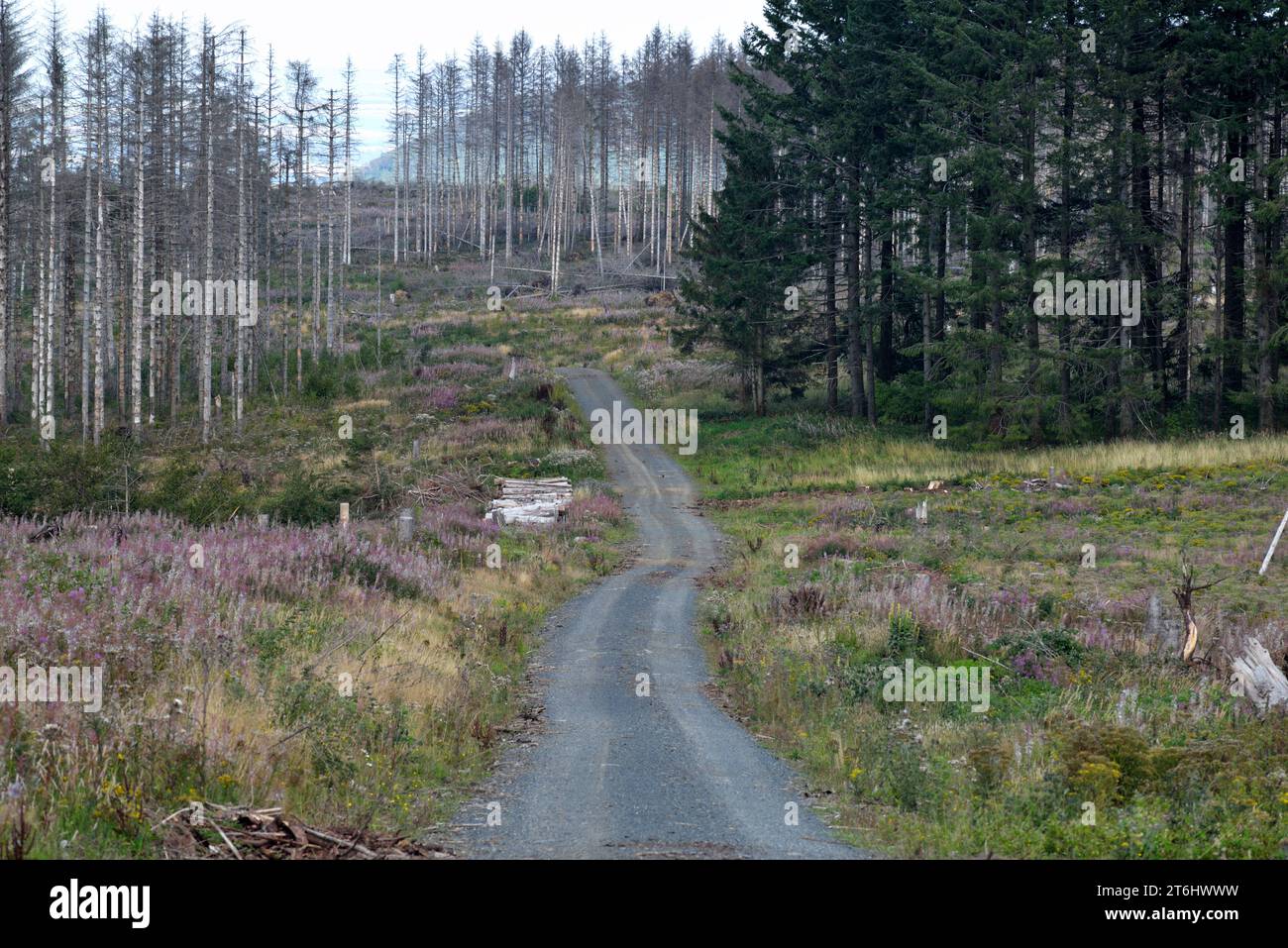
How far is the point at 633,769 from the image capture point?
9.48 meters

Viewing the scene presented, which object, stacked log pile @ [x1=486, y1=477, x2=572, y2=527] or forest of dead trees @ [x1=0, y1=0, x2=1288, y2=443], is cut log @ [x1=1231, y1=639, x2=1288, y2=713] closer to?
stacked log pile @ [x1=486, y1=477, x2=572, y2=527]

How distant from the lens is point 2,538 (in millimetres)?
13852

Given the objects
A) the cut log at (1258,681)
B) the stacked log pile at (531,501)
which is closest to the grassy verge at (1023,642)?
the cut log at (1258,681)

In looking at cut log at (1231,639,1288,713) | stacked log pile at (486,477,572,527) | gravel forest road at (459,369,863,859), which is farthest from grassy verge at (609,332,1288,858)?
stacked log pile at (486,477,572,527)

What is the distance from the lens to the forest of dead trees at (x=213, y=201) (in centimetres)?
3950

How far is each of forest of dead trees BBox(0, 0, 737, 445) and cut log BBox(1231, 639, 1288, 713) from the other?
34.0m

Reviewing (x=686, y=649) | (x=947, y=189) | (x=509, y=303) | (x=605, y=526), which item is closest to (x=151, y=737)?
(x=686, y=649)

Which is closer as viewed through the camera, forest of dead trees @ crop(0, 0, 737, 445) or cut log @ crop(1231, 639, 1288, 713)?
cut log @ crop(1231, 639, 1288, 713)

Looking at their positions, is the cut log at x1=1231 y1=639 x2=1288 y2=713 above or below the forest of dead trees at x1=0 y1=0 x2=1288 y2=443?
below

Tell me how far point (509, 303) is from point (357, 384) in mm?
27440

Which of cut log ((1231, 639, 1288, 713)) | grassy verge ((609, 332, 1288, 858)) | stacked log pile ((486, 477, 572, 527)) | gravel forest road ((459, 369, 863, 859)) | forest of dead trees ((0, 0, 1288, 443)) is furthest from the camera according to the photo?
forest of dead trees ((0, 0, 1288, 443))

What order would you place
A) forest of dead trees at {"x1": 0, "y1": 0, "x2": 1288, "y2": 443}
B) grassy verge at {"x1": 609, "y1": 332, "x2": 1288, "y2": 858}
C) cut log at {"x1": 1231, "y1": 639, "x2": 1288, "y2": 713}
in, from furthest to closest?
1. forest of dead trees at {"x1": 0, "y1": 0, "x2": 1288, "y2": 443}
2. cut log at {"x1": 1231, "y1": 639, "x2": 1288, "y2": 713}
3. grassy verge at {"x1": 609, "y1": 332, "x2": 1288, "y2": 858}

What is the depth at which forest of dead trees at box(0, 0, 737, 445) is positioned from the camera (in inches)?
1555

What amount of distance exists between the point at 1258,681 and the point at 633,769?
709 cm
